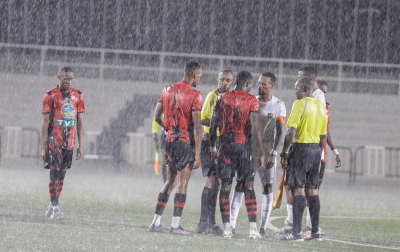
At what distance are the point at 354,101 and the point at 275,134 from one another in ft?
74.6

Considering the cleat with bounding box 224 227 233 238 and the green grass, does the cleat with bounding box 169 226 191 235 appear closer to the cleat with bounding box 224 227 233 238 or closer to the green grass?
the green grass

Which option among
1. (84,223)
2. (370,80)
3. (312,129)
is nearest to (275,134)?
(312,129)

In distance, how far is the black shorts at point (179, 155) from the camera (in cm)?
1126

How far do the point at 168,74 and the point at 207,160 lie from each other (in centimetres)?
2297

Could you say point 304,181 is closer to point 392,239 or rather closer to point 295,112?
point 295,112

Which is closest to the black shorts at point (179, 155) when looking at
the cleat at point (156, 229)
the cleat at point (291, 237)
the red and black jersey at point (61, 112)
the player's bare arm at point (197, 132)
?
the player's bare arm at point (197, 132)

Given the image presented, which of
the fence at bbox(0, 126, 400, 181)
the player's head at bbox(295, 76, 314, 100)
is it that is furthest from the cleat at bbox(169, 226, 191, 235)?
the fence at bbox(0, 126, 400, 181)

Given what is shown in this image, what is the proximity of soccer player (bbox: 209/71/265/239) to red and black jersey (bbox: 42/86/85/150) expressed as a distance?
99.7 inches

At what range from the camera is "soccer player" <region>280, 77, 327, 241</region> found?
1098 cm

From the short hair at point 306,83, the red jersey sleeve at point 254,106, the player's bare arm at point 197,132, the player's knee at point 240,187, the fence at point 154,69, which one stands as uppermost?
the fence at point 154,69

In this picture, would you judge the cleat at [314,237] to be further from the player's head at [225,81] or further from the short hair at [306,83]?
the player's head at [225,81]

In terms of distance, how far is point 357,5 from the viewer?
1470 inches

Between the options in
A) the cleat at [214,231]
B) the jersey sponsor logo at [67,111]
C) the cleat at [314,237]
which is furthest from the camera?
the jersey sponsor logo at [67,111]

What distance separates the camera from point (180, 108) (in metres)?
11.3
